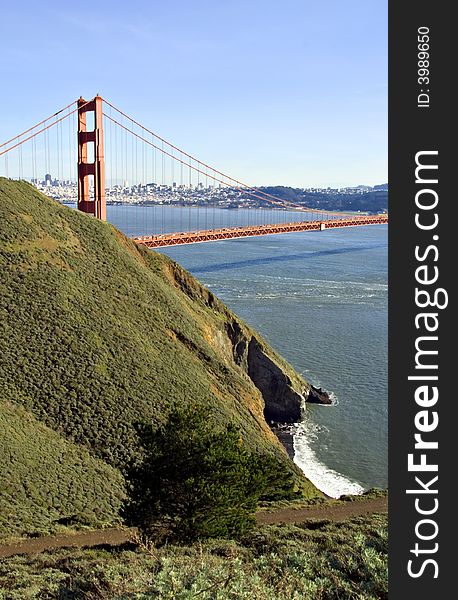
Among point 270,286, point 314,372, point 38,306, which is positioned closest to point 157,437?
point 38,306

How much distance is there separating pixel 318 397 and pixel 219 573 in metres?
23.9

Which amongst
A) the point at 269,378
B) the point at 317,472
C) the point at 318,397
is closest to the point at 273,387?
the point at 269,378

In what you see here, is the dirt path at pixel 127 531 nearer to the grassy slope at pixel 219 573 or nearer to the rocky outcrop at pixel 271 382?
the grassy slope at pixel 219 573

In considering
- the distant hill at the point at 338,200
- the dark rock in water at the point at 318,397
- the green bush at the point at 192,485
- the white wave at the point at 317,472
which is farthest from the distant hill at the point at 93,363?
the distant hill at the point at 338,200

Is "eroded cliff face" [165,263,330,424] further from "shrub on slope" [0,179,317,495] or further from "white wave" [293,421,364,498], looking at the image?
"white wave" [293,421,364,498]

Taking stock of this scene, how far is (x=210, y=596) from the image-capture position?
4.98 meters

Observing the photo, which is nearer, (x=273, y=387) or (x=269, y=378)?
(x=273, y=387)

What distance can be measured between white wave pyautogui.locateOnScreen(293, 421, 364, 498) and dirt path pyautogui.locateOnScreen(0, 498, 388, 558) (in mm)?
6451

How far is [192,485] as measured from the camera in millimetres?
10234

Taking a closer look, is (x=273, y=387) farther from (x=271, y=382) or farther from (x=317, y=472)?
(x=317, y=472)

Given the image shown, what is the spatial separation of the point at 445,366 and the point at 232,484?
757 cm

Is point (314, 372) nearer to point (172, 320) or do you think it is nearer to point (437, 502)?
point (172, 320)

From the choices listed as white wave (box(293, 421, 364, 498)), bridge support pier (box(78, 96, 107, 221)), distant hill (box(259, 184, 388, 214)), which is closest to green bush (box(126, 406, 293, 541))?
white wave (box(293, 421, 364, 498))

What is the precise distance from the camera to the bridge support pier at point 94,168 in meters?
34.6
